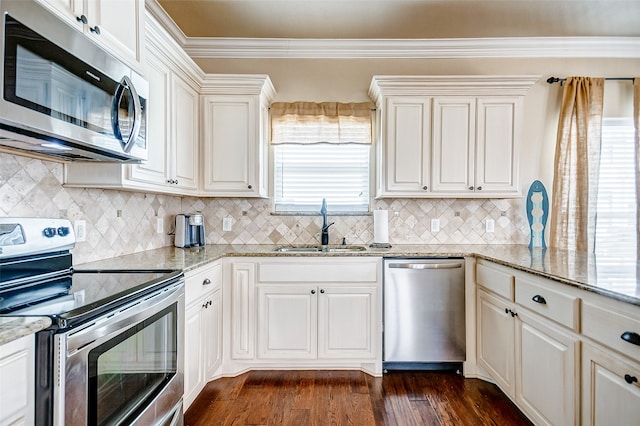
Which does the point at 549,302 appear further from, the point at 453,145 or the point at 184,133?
the point at 184,133

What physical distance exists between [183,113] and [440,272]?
7.12 ft

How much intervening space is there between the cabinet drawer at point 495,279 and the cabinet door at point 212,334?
1.82 metres

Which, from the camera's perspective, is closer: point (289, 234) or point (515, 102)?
point (515, 102)

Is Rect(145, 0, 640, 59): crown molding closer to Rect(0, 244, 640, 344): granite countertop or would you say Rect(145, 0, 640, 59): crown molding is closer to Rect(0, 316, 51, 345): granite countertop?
Rect(0, 244, 640, 344): granite countertop

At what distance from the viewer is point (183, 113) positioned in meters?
2.45

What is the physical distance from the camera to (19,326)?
0.88 metres

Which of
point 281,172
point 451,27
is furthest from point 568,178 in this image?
point 281,172

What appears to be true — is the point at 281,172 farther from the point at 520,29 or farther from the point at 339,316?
the point at 520,29

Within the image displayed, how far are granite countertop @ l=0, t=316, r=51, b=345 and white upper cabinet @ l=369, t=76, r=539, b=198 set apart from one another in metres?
2.29

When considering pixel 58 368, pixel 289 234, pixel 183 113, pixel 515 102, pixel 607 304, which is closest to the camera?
pixel 58 368

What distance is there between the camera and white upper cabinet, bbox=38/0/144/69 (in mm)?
1272

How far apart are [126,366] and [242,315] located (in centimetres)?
125

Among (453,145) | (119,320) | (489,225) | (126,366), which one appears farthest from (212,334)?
(489,225)

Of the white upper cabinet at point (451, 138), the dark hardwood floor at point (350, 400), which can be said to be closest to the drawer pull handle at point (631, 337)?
the dark hardwood floor at point (350, 400)
